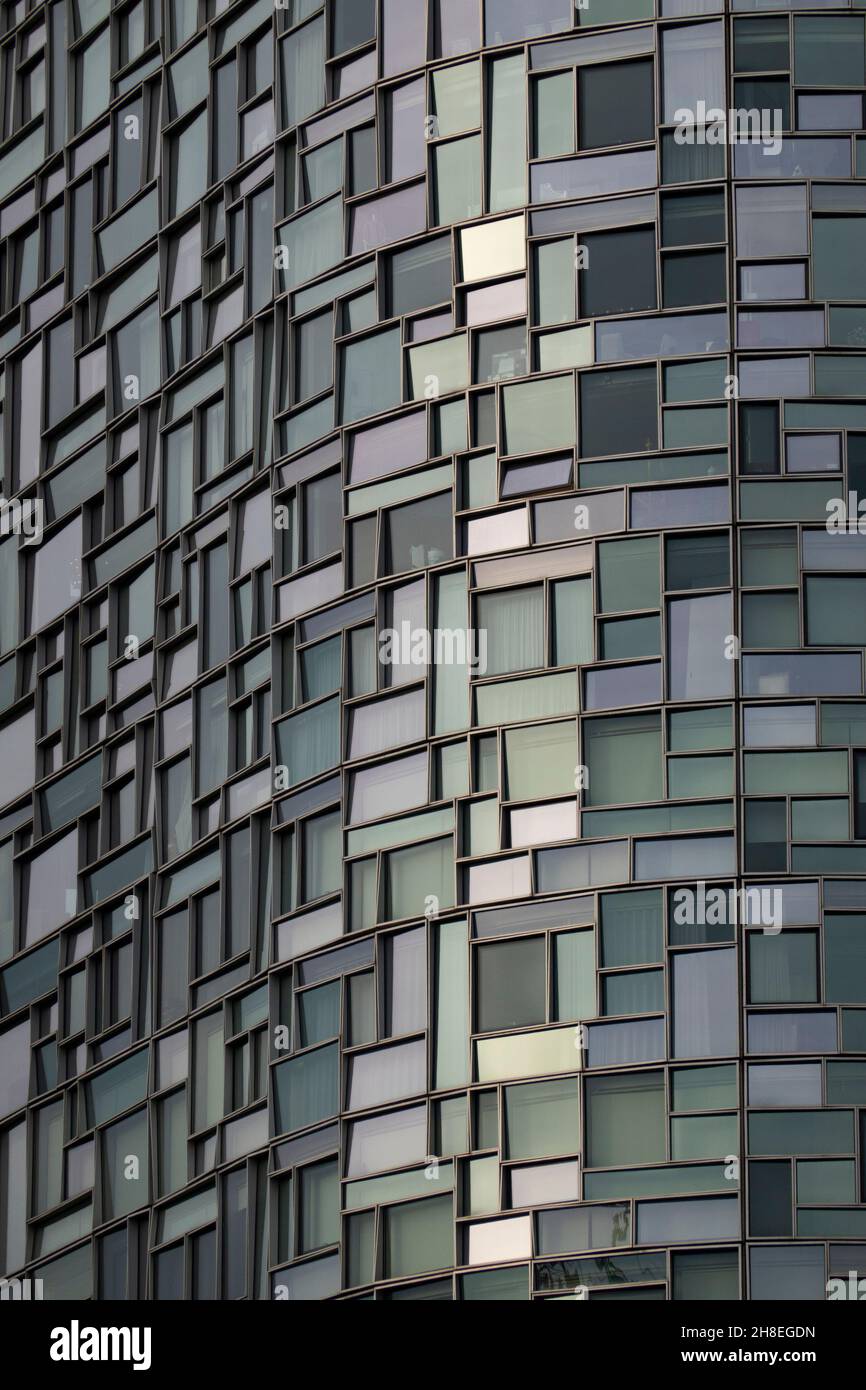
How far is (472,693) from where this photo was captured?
50.2 meters

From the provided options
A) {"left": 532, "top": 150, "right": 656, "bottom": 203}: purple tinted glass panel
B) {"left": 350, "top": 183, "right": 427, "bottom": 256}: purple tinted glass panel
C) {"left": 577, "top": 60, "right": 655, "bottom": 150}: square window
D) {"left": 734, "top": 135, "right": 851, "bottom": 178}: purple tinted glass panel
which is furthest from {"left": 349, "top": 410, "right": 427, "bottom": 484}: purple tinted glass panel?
{"left": 734, "top": 135, "right": 851, "bottom": 178}: purple tinted glass panel

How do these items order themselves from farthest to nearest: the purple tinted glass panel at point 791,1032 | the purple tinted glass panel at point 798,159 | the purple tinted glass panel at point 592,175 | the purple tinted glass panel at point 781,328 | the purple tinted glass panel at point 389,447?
the purple tinted glass panel at point 389,447, the purple tinted glass panel at point 592,175, the purple tinted glass panel at point 798,159, the purple tinted glass panel at point 781,328, the purple tinted glass panel at point 791,1032

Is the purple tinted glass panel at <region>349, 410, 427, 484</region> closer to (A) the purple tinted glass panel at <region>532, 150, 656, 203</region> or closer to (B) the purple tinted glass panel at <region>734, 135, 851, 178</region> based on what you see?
(A) the purple tinted glass panel at <region>532, 150, 656, 203</region>

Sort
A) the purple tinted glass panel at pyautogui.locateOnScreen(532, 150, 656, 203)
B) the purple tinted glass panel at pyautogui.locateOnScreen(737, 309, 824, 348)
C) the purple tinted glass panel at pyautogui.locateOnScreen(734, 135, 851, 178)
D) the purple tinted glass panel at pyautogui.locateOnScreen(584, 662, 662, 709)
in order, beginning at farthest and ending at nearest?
the purple tinted glass panel at pyautogui.locateOnScreen(532, 150, 656, 203) → the purple tinted glass panel at pyautogui.locateOnScreen(734, 135, 851, 178) → the purple tinted glass panel at pyautogui.locateOnScreen(737, 309, 824, 348) → the purple tinted glass panel at pyautogui.locateOnScreen(584, 662, 662, 709)

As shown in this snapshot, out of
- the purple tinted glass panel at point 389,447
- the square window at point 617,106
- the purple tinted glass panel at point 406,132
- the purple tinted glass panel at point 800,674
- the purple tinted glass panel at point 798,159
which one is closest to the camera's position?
the purple tinted glass panel at point 800,674

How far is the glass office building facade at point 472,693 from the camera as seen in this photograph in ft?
157

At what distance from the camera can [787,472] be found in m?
49.7

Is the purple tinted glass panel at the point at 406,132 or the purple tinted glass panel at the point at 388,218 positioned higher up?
the purple tinted glass panel at the point at 406,132

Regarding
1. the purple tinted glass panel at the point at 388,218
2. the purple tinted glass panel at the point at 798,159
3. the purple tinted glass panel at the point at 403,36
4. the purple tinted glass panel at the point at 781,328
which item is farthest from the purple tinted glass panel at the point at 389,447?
the purple tinted glass panel at the point at 798,159

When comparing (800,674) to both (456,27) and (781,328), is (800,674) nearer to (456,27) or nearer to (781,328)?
Result: (781,328)

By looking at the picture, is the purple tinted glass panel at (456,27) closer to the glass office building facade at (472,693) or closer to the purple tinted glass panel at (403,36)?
the glass office building facade at (472,693)

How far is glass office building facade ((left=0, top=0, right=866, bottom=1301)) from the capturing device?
4778cm
